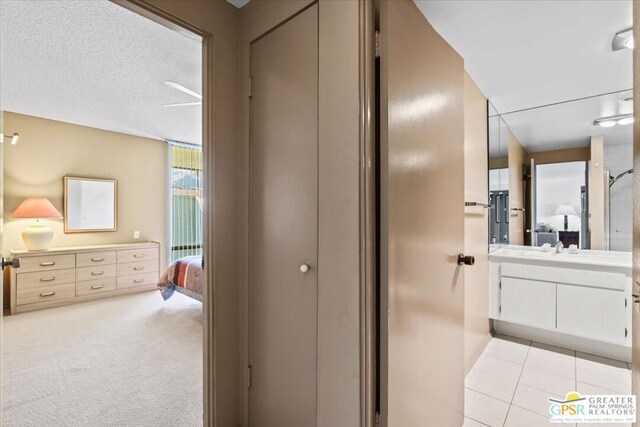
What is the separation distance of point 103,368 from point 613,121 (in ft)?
14.7

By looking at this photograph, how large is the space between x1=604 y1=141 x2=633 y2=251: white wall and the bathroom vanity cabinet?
0.39 ft

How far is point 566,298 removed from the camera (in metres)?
2.46

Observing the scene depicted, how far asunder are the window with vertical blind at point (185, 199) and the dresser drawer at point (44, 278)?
144cm

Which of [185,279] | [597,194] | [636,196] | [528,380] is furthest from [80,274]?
[597,194]

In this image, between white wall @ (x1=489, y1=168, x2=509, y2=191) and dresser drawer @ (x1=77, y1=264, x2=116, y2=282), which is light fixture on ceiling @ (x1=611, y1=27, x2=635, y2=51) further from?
dresser drawer @ (x1=77, y1=264, x2=116, y2=282)

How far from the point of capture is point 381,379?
3.65 ft

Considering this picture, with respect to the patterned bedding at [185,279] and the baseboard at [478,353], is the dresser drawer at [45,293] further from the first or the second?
the baseboard at [478,353]

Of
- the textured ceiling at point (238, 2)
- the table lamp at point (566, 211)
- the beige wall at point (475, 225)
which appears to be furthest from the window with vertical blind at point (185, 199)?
the table lamp at point (566, 211)

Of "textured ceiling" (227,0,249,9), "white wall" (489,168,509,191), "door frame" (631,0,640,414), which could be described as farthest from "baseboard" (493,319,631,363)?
"textured ceiling" (227,0,249,9)

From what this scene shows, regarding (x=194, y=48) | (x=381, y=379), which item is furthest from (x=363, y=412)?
(x=194, y=48)

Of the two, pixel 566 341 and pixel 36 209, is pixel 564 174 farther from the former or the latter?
pixel 36 209

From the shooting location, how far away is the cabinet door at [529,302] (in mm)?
2531

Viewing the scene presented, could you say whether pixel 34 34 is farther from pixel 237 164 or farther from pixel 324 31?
pixel 324 31

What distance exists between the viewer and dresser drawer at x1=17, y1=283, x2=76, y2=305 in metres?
3.57
